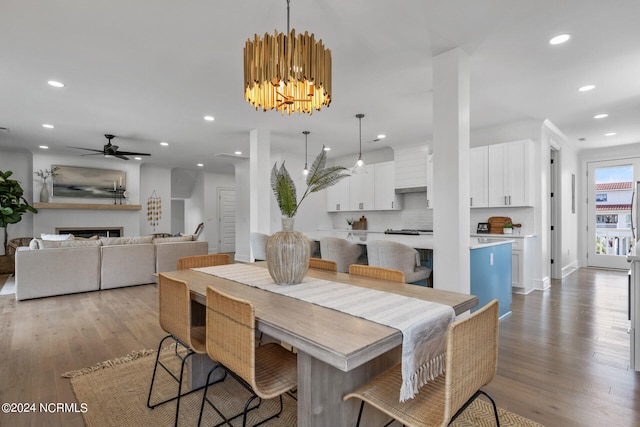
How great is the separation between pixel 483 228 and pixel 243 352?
5.01 m

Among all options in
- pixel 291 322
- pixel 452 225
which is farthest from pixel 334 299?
pixel 452 225

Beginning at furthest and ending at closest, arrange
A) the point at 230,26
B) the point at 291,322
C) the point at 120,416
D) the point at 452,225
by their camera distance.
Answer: the point at 452,225
the point at 230,26
the point at 120,416
the point at 291,322

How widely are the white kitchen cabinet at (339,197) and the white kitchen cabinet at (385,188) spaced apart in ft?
2.55

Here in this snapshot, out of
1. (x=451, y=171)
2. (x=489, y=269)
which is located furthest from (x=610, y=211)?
(x=451, y=171)

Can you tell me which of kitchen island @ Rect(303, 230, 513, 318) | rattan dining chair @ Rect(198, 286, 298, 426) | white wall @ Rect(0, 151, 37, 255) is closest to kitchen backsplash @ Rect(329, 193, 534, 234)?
kitchen island @ Rect(303, 230, 513, 318)

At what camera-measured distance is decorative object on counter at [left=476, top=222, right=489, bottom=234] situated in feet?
17.5

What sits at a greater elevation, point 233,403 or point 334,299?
point 334,299

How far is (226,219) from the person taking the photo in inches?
413

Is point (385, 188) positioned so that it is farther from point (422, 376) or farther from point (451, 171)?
point (422, 376)

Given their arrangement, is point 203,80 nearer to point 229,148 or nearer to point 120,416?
point 120,416

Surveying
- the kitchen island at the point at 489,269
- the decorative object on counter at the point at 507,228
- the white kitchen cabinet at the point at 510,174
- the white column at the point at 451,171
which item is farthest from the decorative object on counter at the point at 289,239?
the decorative object on counter at the point at 507,228

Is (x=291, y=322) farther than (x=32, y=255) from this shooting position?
No

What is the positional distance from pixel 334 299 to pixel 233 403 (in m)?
1.06

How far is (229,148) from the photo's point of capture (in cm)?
679
